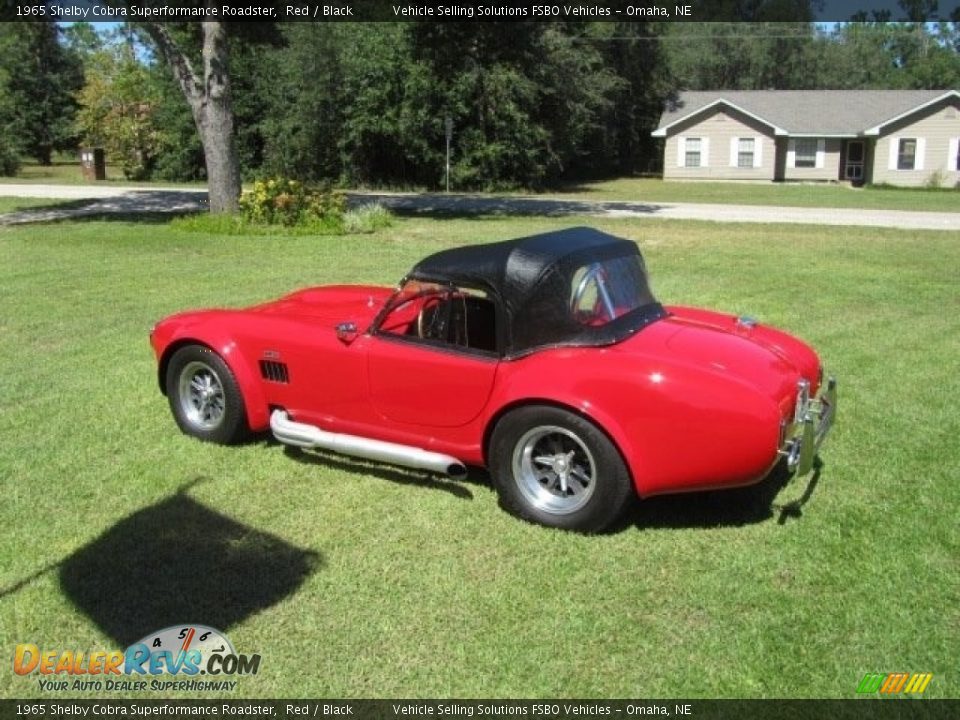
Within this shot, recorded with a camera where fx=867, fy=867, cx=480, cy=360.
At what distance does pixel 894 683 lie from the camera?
9.96 ft

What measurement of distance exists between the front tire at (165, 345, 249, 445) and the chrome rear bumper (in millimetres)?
2997

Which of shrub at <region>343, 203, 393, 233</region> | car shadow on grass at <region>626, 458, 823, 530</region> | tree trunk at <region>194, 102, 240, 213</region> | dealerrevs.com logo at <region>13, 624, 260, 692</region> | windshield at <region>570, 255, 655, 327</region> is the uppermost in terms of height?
tree trunk at <region>194, 102, 240, 213</region>

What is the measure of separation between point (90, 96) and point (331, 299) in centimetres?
4209

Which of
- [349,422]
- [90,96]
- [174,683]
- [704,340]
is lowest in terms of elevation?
[174,683]

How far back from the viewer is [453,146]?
34.8 metres

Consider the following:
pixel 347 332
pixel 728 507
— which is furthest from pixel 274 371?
pixel 728 507

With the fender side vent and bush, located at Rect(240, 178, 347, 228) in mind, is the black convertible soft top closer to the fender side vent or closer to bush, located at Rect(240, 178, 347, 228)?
the fender side vent

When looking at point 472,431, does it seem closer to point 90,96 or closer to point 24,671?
point 24,671

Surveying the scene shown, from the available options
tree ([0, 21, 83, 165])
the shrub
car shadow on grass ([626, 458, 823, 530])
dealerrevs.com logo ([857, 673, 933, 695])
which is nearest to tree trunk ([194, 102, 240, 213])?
the shrub

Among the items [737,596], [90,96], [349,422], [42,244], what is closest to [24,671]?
[349,422]

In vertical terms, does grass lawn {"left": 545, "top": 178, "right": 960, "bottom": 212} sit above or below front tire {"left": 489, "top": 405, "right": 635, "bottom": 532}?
above

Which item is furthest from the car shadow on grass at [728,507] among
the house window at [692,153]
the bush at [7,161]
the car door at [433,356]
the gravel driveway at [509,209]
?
the bush at [7,161]

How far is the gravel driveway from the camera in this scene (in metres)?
20.2

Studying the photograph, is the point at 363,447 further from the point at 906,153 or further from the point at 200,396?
the point at 906,153
